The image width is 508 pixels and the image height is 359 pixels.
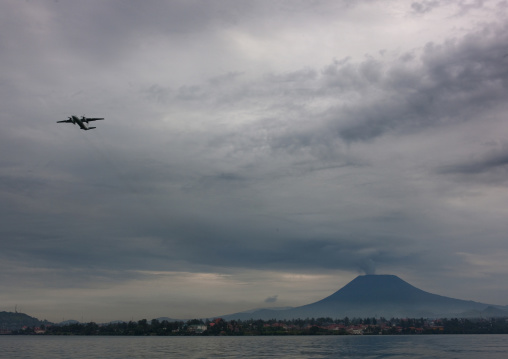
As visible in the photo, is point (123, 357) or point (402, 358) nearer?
point (402, 358)

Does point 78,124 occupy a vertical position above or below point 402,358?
above

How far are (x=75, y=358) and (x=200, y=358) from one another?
29018mm

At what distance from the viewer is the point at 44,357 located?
4018 inches

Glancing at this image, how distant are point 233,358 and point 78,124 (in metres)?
57.0

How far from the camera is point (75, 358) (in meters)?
98.8

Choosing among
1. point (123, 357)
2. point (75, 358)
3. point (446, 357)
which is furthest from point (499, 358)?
point (75, 358)

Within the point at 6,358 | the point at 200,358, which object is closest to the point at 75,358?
the point at 6,358

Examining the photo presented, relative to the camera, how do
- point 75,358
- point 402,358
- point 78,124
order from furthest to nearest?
point 75,358 < point 402,358 < point 78,124

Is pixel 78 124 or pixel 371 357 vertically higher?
pixel 78 124

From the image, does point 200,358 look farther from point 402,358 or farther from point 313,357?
point 402,358

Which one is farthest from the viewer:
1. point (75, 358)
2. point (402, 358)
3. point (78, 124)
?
point (75, 358)

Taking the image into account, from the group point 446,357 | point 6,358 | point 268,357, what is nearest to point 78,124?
point 268,357

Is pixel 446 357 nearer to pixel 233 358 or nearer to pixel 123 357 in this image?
pixel 233 358

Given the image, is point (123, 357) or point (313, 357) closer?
point (313, 357)
